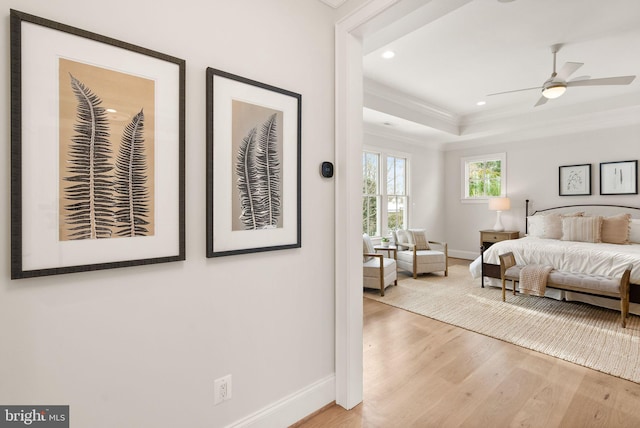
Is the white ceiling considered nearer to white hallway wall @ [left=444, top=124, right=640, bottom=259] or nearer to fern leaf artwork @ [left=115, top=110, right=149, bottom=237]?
white hallway wall @ [left=444, top=124, right=640, bottom=259]

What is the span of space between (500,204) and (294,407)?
5685 millimetres

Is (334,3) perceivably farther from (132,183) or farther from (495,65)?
(495,65)

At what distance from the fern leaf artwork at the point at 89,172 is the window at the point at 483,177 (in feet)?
22.7

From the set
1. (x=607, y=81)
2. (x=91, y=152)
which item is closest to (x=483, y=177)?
(x=607, y=81)

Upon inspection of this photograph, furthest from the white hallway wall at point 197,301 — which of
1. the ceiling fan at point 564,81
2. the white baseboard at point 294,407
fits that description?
the ceiling fan at point 564,81

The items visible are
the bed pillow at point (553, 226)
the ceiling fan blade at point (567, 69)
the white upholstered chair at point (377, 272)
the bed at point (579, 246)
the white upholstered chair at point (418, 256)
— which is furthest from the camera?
the white upholstered chair at point (418, 256)

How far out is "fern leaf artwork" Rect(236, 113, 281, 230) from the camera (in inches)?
62.1

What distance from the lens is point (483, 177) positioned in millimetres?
6773

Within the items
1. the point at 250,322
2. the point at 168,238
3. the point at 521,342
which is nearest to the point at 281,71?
the point at 168,238

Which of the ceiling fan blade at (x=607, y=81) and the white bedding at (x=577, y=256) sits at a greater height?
the ceiling fan blade at (x=607, y=81)

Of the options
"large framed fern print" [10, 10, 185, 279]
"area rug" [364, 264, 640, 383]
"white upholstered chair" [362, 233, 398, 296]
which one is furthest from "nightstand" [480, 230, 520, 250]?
"large framed fern print" [10, 10, 185, 279]

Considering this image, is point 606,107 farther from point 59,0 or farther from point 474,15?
point 59,0

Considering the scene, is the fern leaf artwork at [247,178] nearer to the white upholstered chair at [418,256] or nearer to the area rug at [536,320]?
the area rug at [536,320]

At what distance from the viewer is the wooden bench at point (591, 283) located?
3232mm
